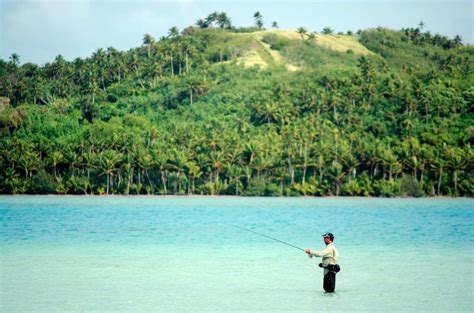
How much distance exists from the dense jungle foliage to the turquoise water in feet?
170

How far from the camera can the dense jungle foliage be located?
4087 inches

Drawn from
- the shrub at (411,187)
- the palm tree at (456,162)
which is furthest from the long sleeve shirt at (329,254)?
the shrub at (411,187)

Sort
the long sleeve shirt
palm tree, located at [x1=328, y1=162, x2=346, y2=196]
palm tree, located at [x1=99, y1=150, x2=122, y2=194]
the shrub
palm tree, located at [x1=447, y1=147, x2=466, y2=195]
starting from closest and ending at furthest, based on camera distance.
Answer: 1. the long sleeve shirt
2. palm tree, located at [x1=447, y1=147, x2=466, y2=195]
3. palm tree, located at [x1=99, y1=150, x2=122, y2=194]
4. palm tree, located at [x1=328, y1=162, x2=346, y2=196]
5. the shrub

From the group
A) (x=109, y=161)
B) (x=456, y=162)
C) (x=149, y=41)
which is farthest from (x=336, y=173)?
(x=149, y=41)

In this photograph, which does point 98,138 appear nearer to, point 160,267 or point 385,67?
point 385,67

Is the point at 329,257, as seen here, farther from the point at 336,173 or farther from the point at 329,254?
the point at 336,173

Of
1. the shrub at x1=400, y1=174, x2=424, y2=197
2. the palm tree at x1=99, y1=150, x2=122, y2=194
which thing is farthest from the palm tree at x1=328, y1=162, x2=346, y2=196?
the palm tree at x1=99, y1=150, x2=122, y2=194

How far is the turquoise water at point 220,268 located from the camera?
66.9ft

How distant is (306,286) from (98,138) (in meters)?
90.0

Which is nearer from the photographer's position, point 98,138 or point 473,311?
point 473,311

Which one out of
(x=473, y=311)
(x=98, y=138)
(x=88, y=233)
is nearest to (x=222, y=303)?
(x=473, y=311)

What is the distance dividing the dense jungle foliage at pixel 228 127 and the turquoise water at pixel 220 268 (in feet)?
170

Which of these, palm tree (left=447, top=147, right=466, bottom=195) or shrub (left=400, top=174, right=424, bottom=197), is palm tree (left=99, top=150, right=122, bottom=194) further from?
palm tree (left=447, top=147, right=466, bottom=195)

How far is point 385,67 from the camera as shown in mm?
143625
